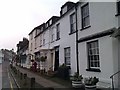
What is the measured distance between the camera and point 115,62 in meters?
11.6

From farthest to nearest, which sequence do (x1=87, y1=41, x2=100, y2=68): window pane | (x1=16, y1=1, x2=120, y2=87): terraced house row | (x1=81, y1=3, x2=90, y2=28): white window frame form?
(x1=81, y1=3, x2=90, y2=28): white window frame → (x1=87, y1=41, x2=100, y2=68): window pane → (x1=16, y1=1, x2=120, y2=87): terraced house row

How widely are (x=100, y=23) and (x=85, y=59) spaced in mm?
3320

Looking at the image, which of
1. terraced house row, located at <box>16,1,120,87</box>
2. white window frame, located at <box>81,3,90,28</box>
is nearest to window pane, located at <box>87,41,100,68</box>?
terraced house row, located at <box>16,1,120,87</box>

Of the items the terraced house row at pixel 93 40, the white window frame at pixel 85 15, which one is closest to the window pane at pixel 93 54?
the terraced house row at pixel 93 40

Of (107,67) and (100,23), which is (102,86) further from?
(100,23)

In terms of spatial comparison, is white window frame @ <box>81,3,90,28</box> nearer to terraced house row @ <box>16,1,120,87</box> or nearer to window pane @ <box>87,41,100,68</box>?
terraced house row @ <box>16,1,120,87</box>

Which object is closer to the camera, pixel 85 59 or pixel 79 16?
pixel 85 59

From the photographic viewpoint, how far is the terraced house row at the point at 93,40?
11727 millimetres

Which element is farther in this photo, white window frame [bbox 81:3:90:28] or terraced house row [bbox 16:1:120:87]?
white window frame [bbox 81:3:90:28]

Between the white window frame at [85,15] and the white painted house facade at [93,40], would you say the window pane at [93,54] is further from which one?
the white window frame at [85,15]

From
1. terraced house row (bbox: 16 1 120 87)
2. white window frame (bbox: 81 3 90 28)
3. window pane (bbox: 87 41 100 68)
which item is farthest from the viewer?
white window frame (bbox: 81 3 90 28)

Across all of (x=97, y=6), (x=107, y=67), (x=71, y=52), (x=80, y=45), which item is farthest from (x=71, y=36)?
(x=107, y=67)

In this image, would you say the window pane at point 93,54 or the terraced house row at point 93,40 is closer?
the terraced house row at point 93,40

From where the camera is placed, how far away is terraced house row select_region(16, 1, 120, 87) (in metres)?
11.7
